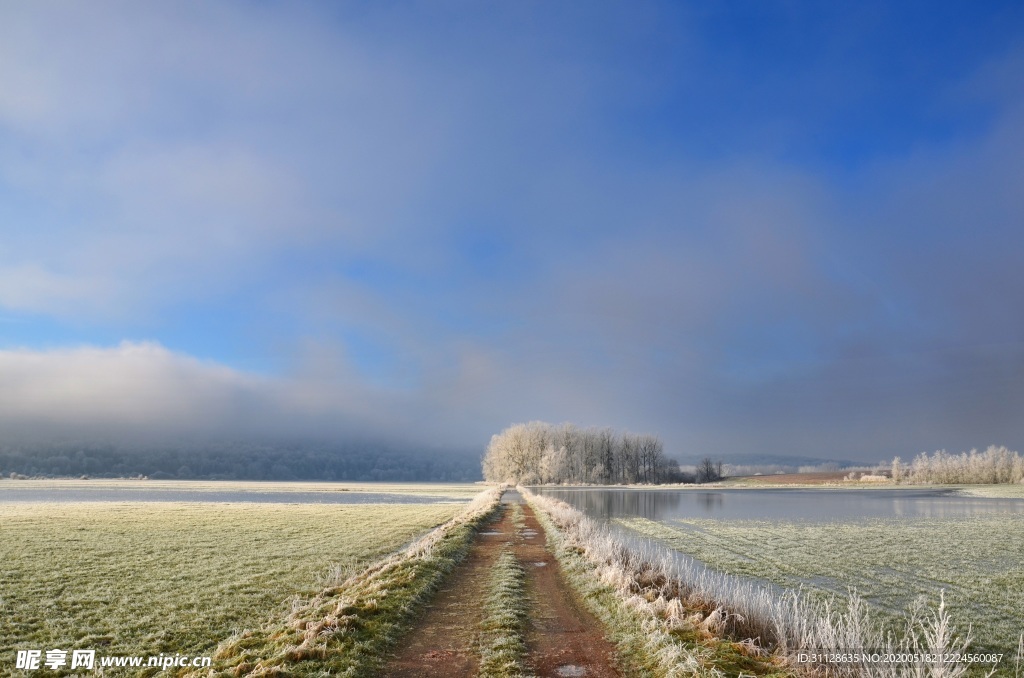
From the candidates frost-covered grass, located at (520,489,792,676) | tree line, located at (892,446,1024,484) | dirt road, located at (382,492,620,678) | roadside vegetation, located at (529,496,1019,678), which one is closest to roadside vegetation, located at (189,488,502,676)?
dirt road, located at (382,492,620,678)

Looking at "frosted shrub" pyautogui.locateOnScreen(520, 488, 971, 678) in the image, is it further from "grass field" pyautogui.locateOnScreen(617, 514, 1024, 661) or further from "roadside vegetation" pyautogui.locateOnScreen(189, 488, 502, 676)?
"roadside vegetation" pyautogui.locateOnScreen(189, 488, 502, 676)

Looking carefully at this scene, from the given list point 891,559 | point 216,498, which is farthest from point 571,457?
point 891,559

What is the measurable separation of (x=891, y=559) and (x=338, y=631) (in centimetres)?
2294

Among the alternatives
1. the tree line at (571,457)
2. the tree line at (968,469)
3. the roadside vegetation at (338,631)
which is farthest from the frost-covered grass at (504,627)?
the tree line at (968,469)

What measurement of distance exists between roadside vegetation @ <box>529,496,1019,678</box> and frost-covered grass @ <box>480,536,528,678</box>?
1913mm

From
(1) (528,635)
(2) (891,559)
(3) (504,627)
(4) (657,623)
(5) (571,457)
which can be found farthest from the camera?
(5) (571,457)

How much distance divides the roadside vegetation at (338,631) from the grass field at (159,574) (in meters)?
1.29

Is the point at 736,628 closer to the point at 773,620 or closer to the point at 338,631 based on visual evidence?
the point at 773,620

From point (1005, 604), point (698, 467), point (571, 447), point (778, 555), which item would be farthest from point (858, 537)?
point (698, 467)

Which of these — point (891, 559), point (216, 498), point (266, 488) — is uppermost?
point (891, 559)

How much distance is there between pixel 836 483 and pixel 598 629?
147m

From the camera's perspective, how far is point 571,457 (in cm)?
14438

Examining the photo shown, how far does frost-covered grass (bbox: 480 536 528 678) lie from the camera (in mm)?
9977

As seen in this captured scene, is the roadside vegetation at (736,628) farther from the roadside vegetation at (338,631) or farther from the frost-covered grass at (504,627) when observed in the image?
the roadside vegetation at (338,631)
